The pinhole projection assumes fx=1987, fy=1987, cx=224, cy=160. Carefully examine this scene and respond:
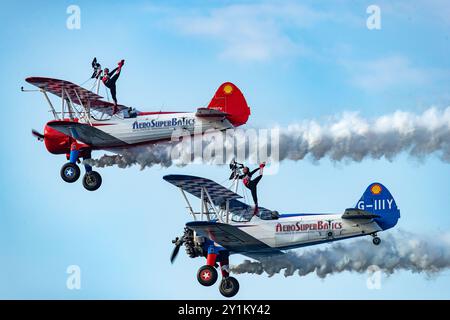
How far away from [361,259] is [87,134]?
873cm

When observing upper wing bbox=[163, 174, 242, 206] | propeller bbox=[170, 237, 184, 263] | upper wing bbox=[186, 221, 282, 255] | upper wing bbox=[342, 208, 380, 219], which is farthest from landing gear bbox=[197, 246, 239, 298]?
upper wing bbox=[342, 208, 380, 219]

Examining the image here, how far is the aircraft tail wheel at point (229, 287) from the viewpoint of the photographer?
54.9 m

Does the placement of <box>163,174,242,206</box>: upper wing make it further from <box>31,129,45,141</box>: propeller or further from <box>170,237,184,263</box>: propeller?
<box>31,129,45,141</box>: propeller

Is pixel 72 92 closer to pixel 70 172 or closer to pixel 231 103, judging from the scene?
pixel 70 172

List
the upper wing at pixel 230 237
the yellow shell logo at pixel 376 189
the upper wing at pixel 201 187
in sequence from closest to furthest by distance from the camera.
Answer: the upper wing at pixel 230 237
the upper wing at pixel 201 187
the yellow shell logo at pixel 376 189

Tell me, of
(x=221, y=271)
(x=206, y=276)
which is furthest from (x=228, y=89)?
(x=206, y=276)

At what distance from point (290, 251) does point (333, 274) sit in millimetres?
1484

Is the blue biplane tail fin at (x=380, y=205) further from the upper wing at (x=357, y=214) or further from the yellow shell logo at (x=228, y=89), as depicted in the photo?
the yellow shell logo at (x=228, y=89)

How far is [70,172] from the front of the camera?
5812cm

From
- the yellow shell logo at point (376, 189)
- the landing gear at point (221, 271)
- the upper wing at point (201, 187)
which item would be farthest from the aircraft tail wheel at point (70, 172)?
the yellow shell logo at point (376, 189)
